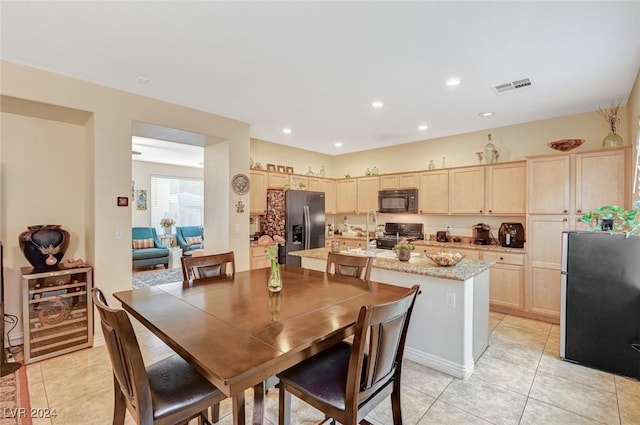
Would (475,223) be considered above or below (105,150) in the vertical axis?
below

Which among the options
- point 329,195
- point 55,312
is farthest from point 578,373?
point 55,312

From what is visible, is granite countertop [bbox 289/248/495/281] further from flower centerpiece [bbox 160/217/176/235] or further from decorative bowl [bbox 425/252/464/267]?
flower centerpiece [bbox 160/217/176/235]

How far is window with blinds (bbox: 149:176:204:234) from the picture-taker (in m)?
8.07

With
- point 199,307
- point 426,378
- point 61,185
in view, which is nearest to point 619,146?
point 426,378

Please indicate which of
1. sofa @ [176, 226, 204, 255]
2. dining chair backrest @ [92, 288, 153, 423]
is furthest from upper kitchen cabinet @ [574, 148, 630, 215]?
sofa @ [176, 226, 204, 255]

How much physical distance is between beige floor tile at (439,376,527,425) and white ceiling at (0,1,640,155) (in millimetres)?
2731

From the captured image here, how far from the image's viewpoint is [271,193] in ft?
16.9

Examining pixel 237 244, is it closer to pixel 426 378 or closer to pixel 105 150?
pixel 105 150

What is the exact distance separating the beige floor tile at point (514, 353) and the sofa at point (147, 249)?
6.74 metres

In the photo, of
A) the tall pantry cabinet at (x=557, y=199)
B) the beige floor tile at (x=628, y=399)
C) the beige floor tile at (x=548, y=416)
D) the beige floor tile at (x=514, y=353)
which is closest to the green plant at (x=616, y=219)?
the tall pantry cabinet at (x=557, y=199)

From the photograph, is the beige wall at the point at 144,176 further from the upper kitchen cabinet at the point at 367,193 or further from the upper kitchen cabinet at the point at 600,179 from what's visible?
the upper kitchen cabinet at the point at 600,179

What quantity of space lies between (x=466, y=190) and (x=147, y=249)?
6.93 metres

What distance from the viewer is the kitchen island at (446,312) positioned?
8.20 ft

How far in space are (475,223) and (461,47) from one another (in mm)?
3340
